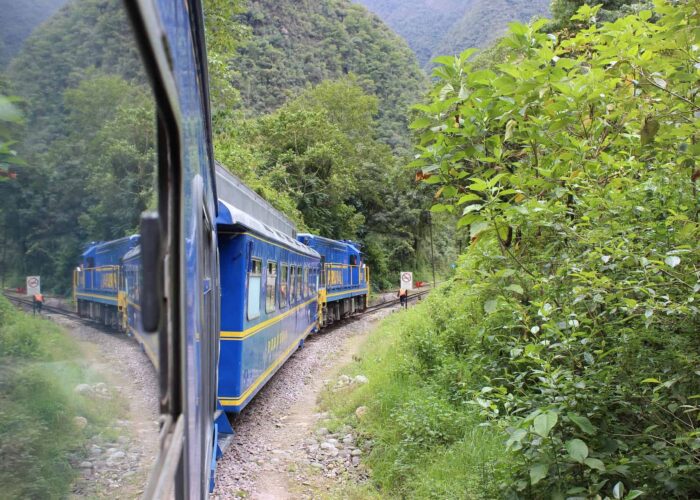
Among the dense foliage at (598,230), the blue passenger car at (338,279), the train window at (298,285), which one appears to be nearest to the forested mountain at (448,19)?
the blue passenger car at (338,279)

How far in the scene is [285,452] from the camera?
6.75 meters

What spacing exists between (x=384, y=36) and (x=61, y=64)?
269 ft

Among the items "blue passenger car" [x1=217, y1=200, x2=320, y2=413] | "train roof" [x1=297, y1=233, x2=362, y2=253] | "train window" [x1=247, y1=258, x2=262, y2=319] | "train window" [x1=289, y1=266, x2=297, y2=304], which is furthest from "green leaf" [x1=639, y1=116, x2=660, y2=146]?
"train roof" [x1=297, y1=233, x2=362, y2=253]

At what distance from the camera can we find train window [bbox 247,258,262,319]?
263 inches

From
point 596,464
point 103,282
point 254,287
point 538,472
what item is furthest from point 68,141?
point 254,287

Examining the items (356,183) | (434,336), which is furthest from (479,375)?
(356,183)

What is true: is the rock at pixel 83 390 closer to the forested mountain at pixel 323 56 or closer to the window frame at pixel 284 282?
the window frame at pixel 284 282

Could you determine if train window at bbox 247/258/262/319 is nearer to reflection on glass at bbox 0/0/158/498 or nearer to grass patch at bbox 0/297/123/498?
reflection on glass at bbox 0/0/158/498

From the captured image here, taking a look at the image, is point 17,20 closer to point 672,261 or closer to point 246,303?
point 672,261

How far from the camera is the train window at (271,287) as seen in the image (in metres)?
7.77

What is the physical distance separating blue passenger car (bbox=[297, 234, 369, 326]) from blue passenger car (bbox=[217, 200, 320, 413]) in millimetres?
7669

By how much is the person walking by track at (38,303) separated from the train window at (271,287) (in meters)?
6.94

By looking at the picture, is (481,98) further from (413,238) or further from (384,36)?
(384,36)

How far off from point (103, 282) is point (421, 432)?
18.2ft
